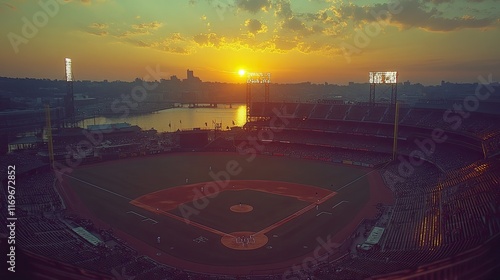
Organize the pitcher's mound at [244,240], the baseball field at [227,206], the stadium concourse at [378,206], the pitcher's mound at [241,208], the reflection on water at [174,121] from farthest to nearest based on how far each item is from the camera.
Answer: the reflection on water at [174,121], the pitcher's mound at [241,208], the pitcher's mound at [244,240], the baseball field at [227,206], the stadium concourse at [378,206]

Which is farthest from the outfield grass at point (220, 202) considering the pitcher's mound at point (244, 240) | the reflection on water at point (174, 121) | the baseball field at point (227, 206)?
the reflection on water at point (174, 121)

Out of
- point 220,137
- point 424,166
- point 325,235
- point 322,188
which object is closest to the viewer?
point 325,235

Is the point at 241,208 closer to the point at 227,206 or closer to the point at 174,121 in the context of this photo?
the point at 227,206

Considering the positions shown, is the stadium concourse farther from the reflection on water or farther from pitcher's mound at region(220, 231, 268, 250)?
the reflection on water

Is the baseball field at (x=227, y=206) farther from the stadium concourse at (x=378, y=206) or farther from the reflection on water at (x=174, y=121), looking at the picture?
the reflection on water at (x=174, y=121)

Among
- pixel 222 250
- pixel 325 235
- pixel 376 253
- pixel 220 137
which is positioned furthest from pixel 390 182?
pixel 220 137

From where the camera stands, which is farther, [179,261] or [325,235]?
[325,235]

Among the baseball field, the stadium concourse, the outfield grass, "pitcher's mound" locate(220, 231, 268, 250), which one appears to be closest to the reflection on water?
the stadium concourse

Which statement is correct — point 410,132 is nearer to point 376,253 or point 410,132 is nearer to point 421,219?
Answer: point 421,219
